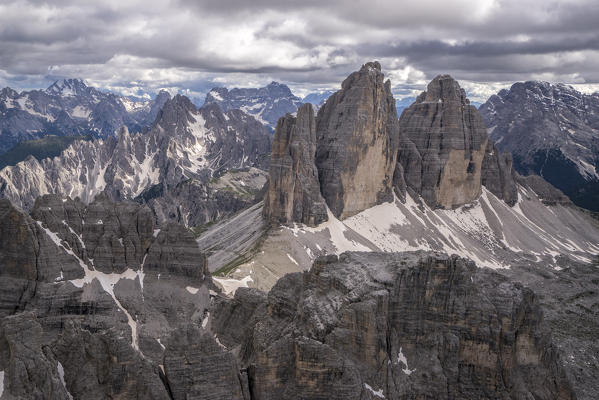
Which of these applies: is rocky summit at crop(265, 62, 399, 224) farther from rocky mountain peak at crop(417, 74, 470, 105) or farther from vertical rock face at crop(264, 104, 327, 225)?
rocky mountain peak at crop(417, 74, 470, 105)

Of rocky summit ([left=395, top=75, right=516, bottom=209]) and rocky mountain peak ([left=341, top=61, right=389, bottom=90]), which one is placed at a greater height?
rocky mountain peak ([left=341, top=61, right=389, bottom=90])

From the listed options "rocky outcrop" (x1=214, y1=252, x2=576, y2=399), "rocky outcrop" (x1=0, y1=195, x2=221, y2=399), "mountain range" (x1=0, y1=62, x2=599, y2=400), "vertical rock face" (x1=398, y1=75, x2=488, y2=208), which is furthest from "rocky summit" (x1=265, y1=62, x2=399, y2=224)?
"rocky outcrop" (x1=214, y1=252, x2=576, y2=399)

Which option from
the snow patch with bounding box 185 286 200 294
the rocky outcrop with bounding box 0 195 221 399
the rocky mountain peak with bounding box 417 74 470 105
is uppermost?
the rocky mountain peak with bounding box 417 74 470 105

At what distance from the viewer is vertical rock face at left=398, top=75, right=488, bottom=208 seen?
184 meters

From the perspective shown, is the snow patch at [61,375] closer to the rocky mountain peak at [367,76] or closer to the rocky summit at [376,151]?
the rocky summit at [376,151]

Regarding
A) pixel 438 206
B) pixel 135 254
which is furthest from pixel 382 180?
pixel 135 254

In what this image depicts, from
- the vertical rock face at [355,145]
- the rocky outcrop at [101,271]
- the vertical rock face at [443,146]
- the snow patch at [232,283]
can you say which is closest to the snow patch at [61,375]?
the rocky outcrop at [101,271]

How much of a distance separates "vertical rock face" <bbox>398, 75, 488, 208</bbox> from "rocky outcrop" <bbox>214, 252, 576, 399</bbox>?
465 feet

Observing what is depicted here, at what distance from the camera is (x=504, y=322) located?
135ft

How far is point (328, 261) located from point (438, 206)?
146 meters

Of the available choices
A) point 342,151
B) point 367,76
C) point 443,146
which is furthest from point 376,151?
point 443,146

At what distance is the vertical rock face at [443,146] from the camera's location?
18350cm

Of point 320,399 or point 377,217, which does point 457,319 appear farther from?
point 377,217

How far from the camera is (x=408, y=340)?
137 ft
